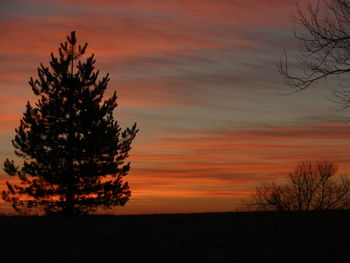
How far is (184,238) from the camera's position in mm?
14438

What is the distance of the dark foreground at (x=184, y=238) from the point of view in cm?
1199

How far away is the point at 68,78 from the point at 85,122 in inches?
105

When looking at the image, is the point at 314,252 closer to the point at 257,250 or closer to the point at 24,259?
the point at 257,250

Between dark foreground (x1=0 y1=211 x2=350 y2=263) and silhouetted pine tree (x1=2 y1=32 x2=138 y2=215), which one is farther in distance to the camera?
silhouetted pine tree (x1=2 y1=32 x2=138 y2=215)

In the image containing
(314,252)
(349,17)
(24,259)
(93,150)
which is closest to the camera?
(24,259)

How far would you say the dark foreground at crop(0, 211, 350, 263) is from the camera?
12.0 metres

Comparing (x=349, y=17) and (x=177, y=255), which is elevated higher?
(x=349, y=17)

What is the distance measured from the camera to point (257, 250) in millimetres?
12695

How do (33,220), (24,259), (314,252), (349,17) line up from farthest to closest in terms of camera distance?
(33,220), (349,17), (314,252), (24,259)

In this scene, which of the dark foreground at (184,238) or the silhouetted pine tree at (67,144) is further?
the silhouetted pine tree at (67,144)

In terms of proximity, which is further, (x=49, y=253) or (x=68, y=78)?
(x=68, y=78)

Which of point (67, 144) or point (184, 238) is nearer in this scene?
point (184, 238)

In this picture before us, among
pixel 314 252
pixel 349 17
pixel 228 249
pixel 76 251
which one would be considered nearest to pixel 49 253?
pixel 76 251

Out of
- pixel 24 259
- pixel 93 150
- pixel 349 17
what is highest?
pixel 349 17
